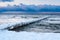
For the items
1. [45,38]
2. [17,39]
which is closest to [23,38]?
[17,39]

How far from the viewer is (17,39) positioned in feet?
17.3

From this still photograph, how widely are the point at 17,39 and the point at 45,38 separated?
93 cm

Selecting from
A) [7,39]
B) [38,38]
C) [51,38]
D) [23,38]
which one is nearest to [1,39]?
[7,39]

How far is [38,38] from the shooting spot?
5422mm

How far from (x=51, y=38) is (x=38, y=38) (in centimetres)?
43

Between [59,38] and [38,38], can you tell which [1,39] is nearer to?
[38,38]

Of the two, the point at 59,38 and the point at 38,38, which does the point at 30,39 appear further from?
the point at 59,38

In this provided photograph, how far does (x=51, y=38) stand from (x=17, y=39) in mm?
1114

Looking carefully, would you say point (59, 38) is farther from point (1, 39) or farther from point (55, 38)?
point (1, 39)

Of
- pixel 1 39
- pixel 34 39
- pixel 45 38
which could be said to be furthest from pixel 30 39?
pixel 1 39

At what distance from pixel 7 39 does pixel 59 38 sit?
1.68 meters

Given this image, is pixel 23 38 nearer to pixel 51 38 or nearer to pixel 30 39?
pixel 30 39

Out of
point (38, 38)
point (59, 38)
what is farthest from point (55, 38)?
point (38, 38)

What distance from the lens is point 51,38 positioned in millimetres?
5395
